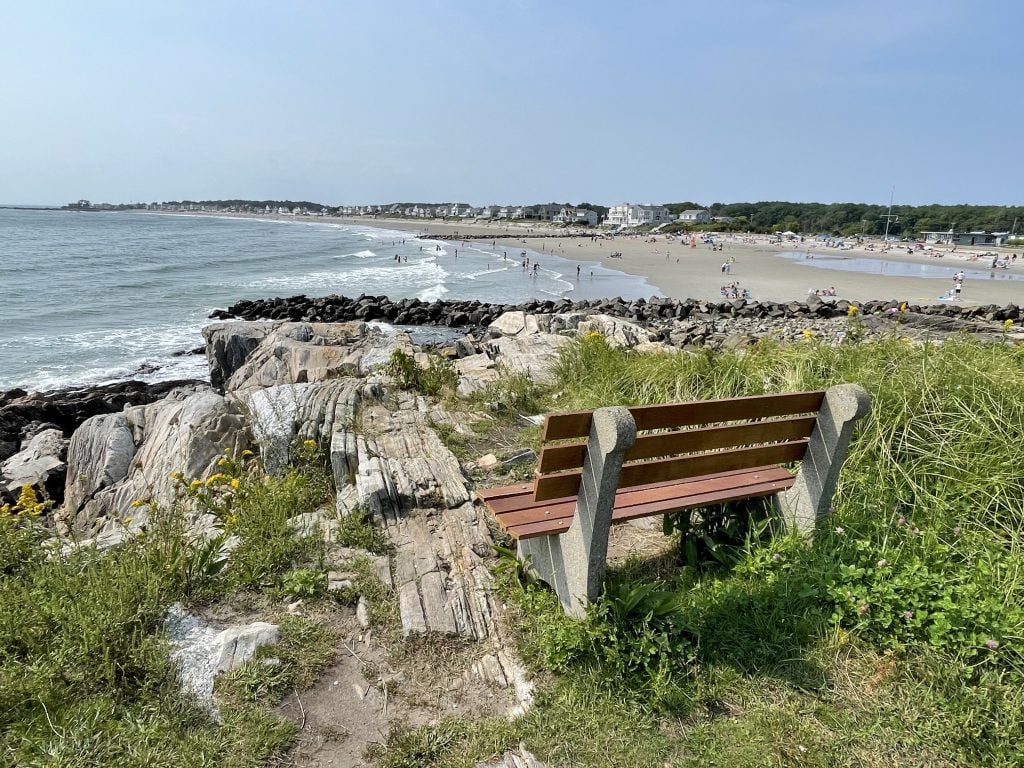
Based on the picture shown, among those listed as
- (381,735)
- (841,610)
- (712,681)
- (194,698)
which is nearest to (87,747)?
(194,698)

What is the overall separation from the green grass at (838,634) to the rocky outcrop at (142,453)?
433 cm

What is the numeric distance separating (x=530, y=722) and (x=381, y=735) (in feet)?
2.28

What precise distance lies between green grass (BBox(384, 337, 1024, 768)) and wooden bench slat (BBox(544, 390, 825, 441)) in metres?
0.87

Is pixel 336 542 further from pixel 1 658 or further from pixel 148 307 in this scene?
pixel 148 307

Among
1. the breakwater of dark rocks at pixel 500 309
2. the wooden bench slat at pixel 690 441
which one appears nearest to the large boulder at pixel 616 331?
the wooden bench slat at pixel 690 441

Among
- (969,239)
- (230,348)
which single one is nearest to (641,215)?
(969,239)

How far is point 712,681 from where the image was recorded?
2.99m

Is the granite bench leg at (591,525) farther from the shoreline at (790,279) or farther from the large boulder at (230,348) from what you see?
the shoreline at (790,279)

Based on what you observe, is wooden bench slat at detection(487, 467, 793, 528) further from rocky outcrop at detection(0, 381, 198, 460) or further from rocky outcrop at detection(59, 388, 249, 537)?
rocky outcrop at detection(0, 381, 198, 460)

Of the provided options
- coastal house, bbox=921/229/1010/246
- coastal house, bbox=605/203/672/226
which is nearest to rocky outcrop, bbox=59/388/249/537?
coastal house, bbox=921/229/1010/246

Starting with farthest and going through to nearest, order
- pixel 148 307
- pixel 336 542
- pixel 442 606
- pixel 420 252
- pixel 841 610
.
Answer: pixel 420 252, pixel 148 307, pixel 336 542, pixel 442 606, pixel 841 610

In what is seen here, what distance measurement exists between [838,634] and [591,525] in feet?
4.80

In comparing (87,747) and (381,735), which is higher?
(87,747)

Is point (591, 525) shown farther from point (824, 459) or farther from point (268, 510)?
point (268, 510)
